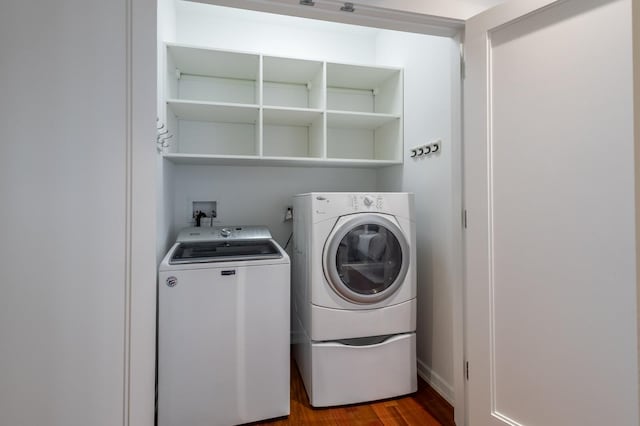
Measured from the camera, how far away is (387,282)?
1.84 meters

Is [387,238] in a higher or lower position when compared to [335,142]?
lower

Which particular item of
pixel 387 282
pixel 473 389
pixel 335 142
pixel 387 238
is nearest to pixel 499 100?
pixel 387 238

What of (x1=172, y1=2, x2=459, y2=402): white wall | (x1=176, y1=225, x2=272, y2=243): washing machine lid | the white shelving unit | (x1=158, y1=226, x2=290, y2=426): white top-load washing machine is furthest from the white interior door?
(x1=176, y1=225, x2=272, y2=243): washing machine lid

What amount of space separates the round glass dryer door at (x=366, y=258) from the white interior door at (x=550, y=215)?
0.50 metres

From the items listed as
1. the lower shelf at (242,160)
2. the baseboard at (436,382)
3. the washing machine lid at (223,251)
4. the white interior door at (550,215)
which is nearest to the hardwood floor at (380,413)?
the baseboard at (436,382)

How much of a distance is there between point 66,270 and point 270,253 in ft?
2.92

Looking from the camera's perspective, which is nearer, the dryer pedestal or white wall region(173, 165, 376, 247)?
the dryer pedestal

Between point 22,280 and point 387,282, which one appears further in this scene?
point 387,282

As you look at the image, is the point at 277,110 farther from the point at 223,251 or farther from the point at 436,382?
the point at 436,382

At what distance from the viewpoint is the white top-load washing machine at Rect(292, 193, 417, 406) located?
175 cm

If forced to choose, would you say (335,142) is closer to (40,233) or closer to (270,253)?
(270,253)

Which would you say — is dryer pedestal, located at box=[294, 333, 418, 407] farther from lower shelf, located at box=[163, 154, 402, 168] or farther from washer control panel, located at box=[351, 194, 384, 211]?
lower shelf, located at box=[163, 154, 402, 168]

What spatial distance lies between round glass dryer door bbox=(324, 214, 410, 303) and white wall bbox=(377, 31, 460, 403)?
0.25 meters

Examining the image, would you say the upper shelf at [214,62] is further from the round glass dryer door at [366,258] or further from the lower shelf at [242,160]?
the round glass dryer door at [366,258]
